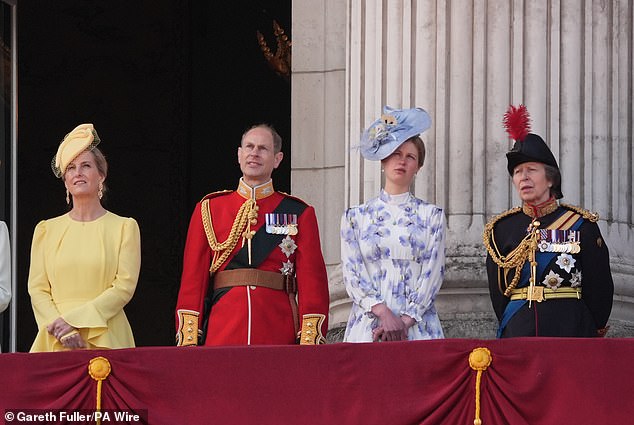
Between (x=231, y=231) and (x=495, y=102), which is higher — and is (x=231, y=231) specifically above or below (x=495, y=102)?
below

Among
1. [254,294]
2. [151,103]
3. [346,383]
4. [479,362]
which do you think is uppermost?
[151,103]

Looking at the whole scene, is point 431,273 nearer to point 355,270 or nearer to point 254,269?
point 355,270

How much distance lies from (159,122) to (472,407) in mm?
8269

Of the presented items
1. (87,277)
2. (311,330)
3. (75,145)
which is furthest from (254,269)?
(75,145)

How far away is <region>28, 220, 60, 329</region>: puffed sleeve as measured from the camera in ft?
34.9

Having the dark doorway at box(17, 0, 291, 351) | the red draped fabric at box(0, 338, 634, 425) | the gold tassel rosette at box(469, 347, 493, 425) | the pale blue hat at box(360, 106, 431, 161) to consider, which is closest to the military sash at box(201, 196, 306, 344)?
the pale blue hat at box(360, 106, 431, 161)

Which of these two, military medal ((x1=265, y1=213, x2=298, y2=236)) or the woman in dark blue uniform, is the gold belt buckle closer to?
the woman in dark blue uniform

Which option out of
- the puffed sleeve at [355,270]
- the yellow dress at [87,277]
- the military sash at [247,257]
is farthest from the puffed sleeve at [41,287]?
the puffed sleeve at [355,270]

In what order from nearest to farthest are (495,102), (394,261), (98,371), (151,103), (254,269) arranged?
(98,371), (394,261), (254,269), (495,102), (151,103)

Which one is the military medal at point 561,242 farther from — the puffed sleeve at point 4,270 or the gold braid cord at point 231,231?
the puffed sleeve at point 4,270

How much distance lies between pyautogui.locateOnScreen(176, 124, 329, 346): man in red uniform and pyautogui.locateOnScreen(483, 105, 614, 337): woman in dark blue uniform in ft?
3.10

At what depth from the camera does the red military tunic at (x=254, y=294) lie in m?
10.6

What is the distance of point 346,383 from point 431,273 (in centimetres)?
116

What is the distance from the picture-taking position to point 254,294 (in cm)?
1066
